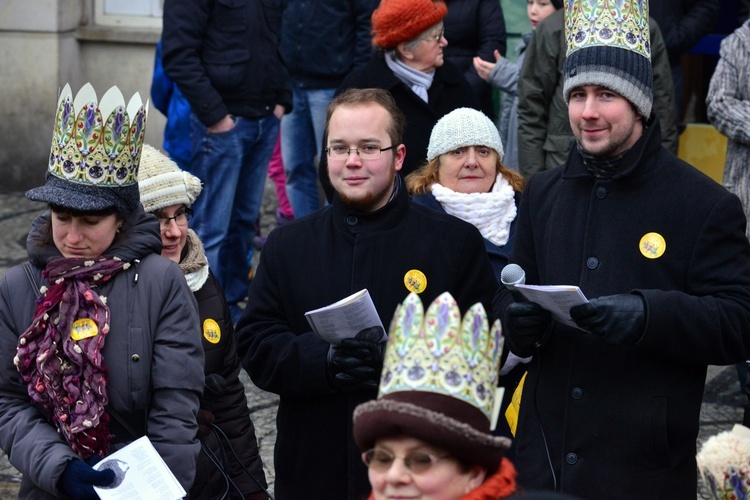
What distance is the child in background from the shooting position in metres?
7.65

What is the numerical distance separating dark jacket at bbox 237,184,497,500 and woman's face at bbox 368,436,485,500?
1.36 metres

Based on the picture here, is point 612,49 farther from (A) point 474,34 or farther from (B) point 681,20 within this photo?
(B) point 681,20

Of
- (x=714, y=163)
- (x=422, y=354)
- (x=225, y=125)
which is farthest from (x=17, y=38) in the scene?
(x=422, y=354)

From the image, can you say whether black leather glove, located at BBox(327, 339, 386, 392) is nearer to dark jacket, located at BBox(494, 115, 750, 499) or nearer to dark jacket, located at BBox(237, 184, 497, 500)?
dark jacket, located at BBox(237, 184, 497, 500)

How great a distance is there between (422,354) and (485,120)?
117 inches

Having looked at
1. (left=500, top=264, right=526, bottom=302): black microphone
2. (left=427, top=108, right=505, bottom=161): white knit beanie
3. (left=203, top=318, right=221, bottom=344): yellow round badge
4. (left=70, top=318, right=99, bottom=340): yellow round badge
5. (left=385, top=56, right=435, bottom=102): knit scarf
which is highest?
(left=385, top=56, right=435, bottom=102): knit scarf

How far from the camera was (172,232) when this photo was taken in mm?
5016

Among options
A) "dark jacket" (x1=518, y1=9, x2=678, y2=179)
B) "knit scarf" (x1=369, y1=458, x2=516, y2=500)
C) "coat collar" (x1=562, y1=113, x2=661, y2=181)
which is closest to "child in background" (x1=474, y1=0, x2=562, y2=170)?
"dark jacket" (x1=518, y1=9, x2=678, y2=179)

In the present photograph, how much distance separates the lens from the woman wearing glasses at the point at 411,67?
264 inches

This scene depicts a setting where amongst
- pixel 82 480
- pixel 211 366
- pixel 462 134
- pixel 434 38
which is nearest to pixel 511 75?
pixel 434 38

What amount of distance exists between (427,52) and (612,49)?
2801 mm

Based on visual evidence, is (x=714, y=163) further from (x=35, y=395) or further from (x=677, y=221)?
(x=35, y=395)

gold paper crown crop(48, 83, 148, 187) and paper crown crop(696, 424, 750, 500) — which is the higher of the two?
gold paper crown crop(48, 83, 148, 187)

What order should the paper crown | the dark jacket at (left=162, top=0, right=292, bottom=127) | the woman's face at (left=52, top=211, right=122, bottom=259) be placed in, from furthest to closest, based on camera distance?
1. the dark jacket at (left=162, top=0, right=292, bottom=127)
2. the woman's face at (left=52, top=211, right=122, bottom=259)
3. the paper crown
